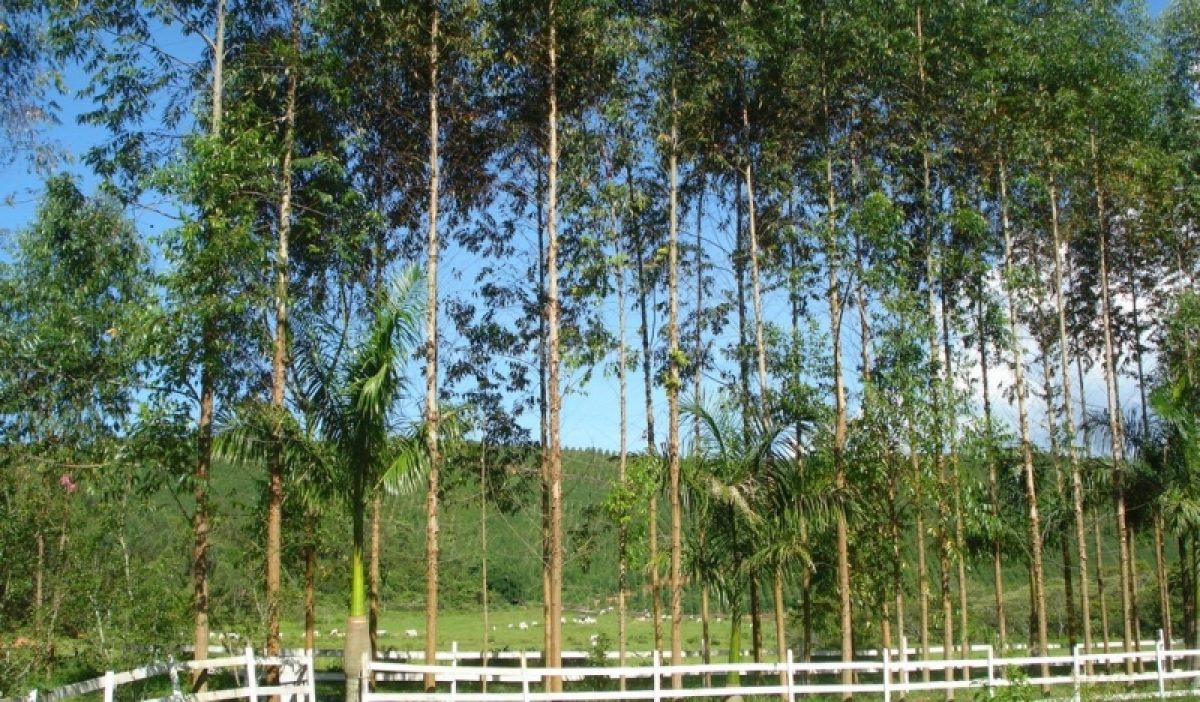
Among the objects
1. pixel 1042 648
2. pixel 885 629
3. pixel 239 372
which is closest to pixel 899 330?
pixel 885 629

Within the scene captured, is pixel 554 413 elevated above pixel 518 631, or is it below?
above

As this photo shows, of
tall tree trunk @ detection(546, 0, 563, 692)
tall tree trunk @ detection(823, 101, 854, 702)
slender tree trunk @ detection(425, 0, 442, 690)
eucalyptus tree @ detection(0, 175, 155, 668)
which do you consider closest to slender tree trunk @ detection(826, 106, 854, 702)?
tall tree trunk @ detection(823, 101, 854, 702)

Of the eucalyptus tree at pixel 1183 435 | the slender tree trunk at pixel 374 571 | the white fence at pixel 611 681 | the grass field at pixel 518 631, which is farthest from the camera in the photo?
the grass field at pixel 518 631

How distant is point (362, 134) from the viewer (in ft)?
64.2

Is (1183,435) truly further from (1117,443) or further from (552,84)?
(552,84)

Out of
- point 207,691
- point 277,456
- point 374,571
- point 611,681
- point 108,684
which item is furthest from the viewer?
point 611,681

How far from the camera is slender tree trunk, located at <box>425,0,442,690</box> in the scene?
59.0 ft

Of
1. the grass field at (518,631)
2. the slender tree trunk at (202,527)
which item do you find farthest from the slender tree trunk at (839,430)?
the grass field at (518,631)

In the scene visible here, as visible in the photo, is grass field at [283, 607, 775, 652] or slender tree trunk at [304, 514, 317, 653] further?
grass field at [283, 607, 775, 652]

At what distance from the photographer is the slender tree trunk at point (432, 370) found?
59.0 feet

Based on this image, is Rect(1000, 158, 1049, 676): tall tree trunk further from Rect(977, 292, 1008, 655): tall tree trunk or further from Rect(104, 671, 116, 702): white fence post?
Rect(104, 671, 116, 702): white fence post

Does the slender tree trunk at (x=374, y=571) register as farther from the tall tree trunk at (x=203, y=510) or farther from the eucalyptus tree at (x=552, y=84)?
the tall tree trunk at (x=203, y=510)

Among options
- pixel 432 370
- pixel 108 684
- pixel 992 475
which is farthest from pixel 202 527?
pixel 992 475

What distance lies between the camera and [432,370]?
1912 cm
